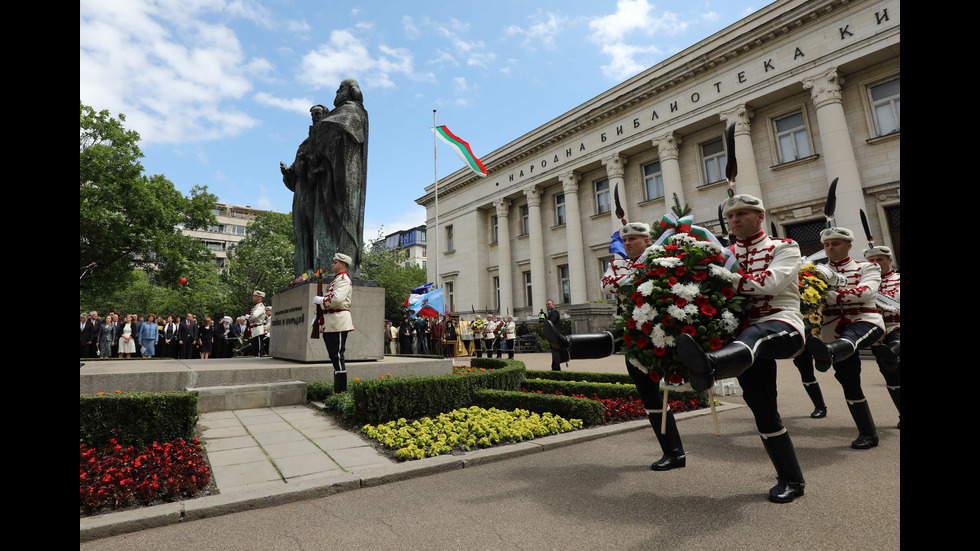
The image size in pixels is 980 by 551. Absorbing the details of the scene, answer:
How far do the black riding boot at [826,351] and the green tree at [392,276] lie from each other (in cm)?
4041

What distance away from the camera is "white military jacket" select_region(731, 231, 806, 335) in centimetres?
354

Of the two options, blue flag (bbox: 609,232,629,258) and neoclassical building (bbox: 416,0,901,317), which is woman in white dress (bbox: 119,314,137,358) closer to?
blue flag (bbox: 609,232,629,258)

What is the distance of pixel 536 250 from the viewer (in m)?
34.1

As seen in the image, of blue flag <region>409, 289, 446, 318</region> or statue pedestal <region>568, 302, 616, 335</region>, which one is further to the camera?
statue pedestal <region>568, 302, 616, 335</region>

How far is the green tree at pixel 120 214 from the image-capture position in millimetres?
23688

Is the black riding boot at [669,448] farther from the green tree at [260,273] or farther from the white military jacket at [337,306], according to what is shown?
the green tree at [260,273]

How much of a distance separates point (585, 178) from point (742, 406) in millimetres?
26087

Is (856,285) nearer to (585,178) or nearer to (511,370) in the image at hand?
(511,370)

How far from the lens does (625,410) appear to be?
699 centimetres

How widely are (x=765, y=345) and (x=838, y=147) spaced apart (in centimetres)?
2134

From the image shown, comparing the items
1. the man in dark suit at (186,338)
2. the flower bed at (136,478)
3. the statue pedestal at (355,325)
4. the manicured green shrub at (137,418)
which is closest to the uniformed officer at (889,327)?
the flower bed at (136,478)

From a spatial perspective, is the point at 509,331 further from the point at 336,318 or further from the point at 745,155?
the point at 336,318

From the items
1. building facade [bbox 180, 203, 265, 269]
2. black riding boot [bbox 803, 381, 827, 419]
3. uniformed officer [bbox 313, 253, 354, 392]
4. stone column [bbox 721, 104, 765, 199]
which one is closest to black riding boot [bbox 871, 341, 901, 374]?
black riding boot [bbox 803, 381, 827, 419]

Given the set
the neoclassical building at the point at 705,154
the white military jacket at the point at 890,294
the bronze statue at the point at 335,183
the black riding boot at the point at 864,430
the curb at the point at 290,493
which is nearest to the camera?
the curb at the point at 290,493
